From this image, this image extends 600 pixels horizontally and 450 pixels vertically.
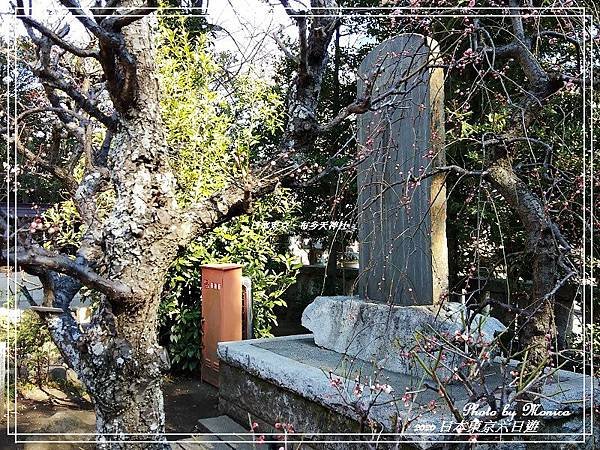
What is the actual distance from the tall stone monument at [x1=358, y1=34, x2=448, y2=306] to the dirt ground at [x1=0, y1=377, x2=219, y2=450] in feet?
5.28

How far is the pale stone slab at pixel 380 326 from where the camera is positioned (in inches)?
118

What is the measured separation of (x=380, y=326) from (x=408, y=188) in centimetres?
82

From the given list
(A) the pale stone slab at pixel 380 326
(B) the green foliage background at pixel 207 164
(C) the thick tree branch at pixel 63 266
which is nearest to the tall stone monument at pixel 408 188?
(A) the pale stone slab at pixel 380 326

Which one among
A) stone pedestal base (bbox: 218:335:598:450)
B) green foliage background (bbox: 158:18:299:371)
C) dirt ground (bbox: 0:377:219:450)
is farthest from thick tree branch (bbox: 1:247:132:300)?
green foliage background (bbox: 158:18:299:371)

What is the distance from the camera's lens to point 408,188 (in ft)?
10.9

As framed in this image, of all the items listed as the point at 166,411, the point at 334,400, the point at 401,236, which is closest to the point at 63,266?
the point at 334,400

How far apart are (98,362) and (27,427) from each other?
2.71 metres

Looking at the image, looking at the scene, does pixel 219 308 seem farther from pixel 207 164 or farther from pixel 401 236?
pixel 401 236

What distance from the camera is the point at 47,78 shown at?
2090mm

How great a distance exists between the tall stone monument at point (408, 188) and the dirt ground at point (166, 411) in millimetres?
1609

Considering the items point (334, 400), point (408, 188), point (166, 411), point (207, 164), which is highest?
point (207, 164)

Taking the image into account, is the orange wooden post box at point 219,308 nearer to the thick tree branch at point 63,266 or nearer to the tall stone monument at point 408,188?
the tall stone monument at point 408,188

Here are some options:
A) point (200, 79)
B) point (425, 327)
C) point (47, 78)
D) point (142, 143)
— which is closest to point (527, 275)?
point (425, 327)

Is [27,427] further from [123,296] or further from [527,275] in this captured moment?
[527,275]
